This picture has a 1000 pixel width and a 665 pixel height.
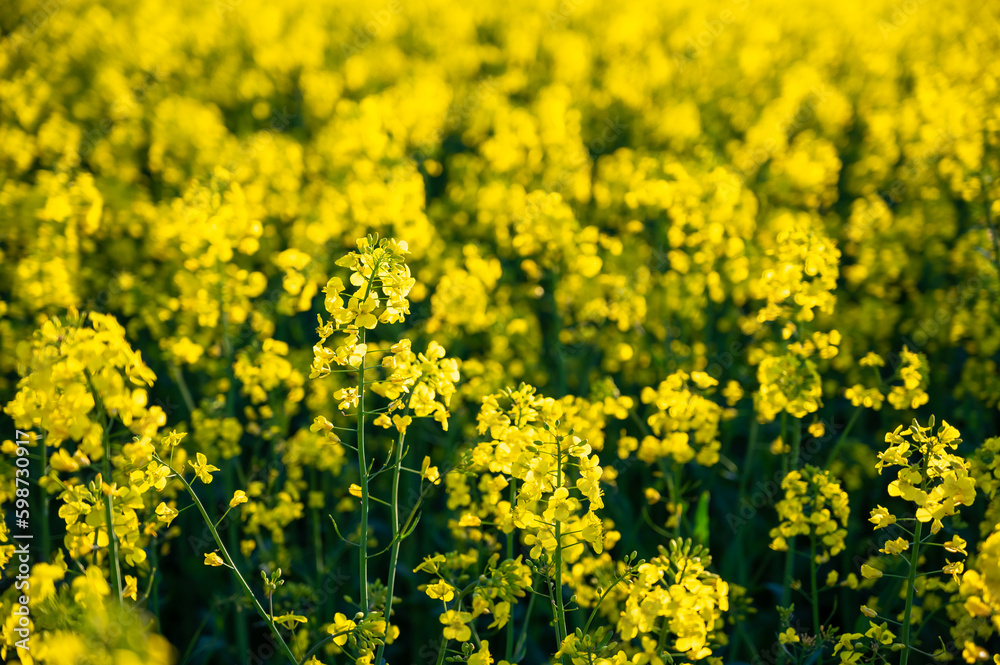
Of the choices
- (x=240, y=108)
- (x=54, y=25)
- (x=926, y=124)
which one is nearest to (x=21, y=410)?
(x=926, y=124)

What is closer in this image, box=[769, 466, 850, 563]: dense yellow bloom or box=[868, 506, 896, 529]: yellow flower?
box=[868, 506, 896, 529]: yellow flower

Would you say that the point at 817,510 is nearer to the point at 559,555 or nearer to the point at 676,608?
the point at 676,608

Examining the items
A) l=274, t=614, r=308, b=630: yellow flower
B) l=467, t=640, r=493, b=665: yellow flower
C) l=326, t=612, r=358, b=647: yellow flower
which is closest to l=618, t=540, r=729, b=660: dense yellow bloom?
l=467, t=640, r=493, b=665: yellow flower

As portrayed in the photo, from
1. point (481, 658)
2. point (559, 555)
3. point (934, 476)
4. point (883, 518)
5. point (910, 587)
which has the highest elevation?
point (934, 476)

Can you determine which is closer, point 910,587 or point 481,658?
point 481,658

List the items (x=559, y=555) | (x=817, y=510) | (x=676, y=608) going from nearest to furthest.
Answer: (x=676, y=608)
(x=559, y=555)
(x=817, y=510)

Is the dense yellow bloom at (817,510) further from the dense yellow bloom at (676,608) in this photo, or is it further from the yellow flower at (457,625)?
the yellow flower at (457,625)

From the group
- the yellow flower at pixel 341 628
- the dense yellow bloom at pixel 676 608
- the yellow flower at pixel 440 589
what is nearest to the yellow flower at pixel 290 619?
the yellow flower at pixel 341 628

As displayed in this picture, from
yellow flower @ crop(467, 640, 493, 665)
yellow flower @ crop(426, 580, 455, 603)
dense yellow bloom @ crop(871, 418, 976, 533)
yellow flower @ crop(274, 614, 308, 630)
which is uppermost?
dense yellow bloom @ crop(871, 418, 976, 533)

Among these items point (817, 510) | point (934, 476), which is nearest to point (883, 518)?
point (934, 476)

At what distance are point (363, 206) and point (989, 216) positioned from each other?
11.6 ft

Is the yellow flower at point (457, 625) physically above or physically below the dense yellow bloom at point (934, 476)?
below

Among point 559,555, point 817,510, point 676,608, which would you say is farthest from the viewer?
point 817,510

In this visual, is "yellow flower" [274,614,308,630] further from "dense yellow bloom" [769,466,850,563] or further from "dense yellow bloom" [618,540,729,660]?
"dense yellow bloom" [769,466,850,563]
